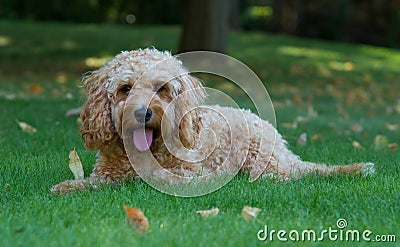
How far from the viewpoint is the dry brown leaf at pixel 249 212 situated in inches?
154

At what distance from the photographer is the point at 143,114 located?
4.35 meters

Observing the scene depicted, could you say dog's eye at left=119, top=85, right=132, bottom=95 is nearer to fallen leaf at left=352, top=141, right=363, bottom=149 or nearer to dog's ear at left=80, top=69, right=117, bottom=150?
dog's ear at left=80, top=69, right=117, bottom=150

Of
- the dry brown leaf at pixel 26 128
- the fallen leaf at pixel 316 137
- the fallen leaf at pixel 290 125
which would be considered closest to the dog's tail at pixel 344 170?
the fallen leaf at pixel 316 137

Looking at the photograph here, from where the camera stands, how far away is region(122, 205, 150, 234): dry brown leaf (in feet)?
12.0

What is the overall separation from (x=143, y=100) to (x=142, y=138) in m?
0.29

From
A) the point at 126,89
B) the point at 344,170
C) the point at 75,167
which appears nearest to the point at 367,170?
the point at 344,170

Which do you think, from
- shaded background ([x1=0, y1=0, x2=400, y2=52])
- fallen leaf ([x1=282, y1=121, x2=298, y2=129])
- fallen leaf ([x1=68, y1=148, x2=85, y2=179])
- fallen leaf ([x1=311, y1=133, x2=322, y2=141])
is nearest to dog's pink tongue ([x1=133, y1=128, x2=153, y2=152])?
fallen leaf ([x1=68, y1=148, x2=85, y2=179])

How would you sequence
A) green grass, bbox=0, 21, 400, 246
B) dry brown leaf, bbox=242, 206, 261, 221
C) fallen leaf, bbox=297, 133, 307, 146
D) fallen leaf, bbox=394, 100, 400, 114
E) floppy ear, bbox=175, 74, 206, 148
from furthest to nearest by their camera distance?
1. fallen leaf, bbox=394, 100, 400, 114
2. fallen leaf, bbox=297, 133, 307, 146
3. floppy ear, bbox=175, 74, 206, 148
4. dry brown leaf, bbox=242, 206, 261, 221
5. green grass, bbox=0, 21, 400, 246

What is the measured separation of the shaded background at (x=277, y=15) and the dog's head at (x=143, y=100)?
2103 centimetres

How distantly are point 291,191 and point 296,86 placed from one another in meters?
10.6

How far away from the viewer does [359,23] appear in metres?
31.6

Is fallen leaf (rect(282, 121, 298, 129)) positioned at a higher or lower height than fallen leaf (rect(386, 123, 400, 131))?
higher

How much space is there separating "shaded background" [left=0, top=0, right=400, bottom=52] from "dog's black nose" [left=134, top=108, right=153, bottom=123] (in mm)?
21405

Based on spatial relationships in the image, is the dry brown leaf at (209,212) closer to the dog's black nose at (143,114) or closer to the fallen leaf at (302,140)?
the dog's black nose at (143,114)
